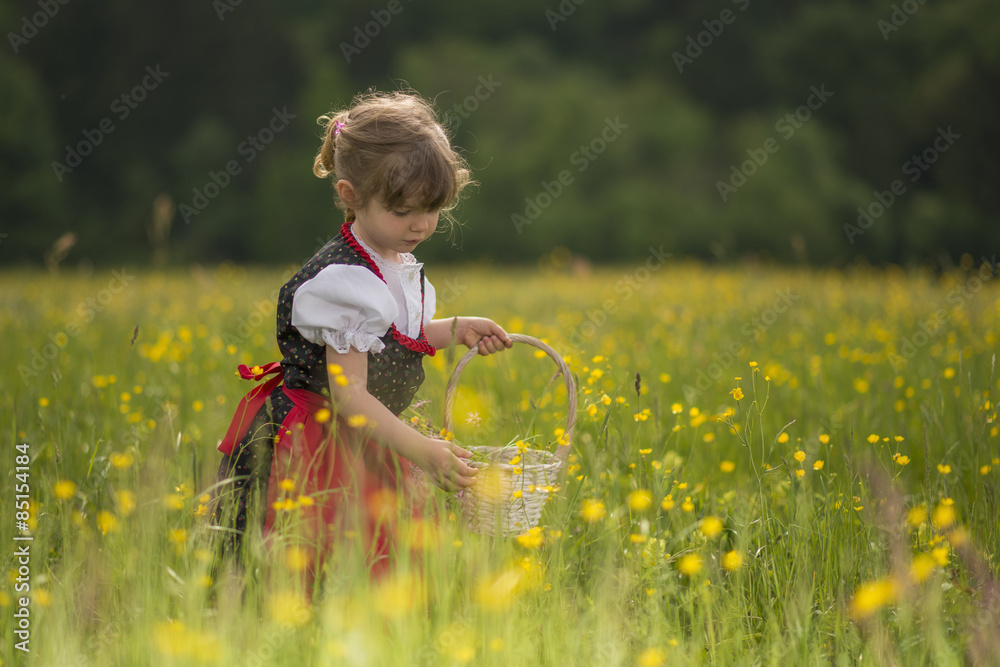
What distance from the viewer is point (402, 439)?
1.99 meters

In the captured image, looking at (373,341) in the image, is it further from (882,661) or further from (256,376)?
(882,661)

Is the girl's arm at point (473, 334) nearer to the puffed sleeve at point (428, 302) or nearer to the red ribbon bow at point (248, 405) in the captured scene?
the puffed sleeve at point (428, 302)

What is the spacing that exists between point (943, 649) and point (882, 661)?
0.43 feet

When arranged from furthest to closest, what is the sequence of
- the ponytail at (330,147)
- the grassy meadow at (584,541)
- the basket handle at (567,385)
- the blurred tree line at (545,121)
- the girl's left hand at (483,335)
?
the blurred tree line at (545,121) < the girl's left hand at (483,335) < the ponytail at (330,147) < the basket handle at (567,385) < the grassy meadow at (584,541)

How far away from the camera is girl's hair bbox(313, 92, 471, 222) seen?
210cm

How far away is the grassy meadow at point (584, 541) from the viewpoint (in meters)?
1.63

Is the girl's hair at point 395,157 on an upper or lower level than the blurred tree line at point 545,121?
lower

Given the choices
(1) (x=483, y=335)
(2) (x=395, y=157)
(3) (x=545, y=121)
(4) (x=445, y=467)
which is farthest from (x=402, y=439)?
(3) (x=545, y=121)

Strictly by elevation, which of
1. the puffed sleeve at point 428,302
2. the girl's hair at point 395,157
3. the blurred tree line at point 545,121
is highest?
the blurred tree line at point 545,121

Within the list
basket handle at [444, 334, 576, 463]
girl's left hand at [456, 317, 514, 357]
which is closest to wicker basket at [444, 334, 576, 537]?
basket handle at [444, 334, 576, 463]

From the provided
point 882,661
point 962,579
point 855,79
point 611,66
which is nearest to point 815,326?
point 962,579

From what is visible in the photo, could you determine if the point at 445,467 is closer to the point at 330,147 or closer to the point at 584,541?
the point at 584,541

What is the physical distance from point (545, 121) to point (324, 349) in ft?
58.0

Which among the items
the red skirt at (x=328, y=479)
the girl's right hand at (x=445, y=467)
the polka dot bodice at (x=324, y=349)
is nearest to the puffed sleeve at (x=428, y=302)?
the polka dot bodice at (x=324, y=349)
